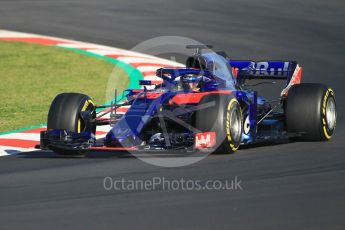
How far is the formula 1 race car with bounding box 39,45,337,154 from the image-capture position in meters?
11.6

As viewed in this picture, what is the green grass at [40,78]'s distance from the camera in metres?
16.4

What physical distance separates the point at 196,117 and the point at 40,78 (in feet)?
29.1

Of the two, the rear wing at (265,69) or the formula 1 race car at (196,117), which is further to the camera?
the rear wing at (265,69)

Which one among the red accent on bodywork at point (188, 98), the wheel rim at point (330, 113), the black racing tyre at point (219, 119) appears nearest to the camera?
the black racing tyre at point (219, 119)

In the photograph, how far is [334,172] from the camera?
10.5 meters

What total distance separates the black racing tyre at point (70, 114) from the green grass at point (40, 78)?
260cm

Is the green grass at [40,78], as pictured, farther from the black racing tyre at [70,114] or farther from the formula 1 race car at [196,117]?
the formula 1 race car at [196,117]

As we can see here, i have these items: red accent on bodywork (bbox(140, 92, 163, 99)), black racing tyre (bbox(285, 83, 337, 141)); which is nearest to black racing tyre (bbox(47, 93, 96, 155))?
red accent on bodywork (bbox(140, 92, 163, 99))

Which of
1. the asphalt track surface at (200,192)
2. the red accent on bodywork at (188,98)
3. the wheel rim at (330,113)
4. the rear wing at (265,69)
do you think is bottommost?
the asphalt track surface at (200,192)

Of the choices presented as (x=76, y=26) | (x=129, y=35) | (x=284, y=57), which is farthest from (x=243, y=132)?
(x=76, y=26)

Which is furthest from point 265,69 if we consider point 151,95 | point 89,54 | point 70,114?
point 89,54

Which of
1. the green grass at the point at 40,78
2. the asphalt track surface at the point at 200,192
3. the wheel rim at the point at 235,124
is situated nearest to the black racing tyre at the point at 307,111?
the asphalt track surface at the point at 200,192

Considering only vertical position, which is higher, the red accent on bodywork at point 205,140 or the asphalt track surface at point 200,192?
the red accent on bodywork at point 205,140

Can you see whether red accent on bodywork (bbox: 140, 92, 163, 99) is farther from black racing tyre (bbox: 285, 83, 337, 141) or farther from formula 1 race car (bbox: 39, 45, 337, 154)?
black racing tyre (bbox: 285, 83, 337, 141)
